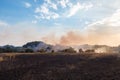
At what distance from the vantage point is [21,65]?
43.5 metres

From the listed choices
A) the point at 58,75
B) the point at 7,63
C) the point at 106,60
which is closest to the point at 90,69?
the point at 58,75

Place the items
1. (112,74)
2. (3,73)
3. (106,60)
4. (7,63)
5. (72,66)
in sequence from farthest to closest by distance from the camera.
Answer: (106,60)
(7,63)
(72,66)
(3,73)
(112,74)

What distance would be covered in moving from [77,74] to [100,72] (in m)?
3.33

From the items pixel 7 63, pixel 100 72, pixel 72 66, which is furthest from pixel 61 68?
pixel 7 63

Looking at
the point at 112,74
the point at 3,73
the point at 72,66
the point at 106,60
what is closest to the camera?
the point at 112,74

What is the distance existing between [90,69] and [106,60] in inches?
408

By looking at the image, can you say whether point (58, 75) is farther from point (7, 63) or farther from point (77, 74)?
point (7, 63)

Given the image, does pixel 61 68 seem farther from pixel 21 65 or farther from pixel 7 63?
pixel 7 63

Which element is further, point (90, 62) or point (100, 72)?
point (90, 62)

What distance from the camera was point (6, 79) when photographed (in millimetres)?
35062

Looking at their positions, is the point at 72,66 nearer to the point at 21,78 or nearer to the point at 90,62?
the point at 90,62

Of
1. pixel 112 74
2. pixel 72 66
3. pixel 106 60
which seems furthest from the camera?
pixel 106 60

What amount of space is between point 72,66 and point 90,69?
11.9 feet

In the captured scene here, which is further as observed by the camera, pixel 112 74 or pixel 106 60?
pixel 106 60
